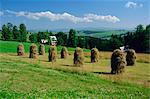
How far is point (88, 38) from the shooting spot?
108 m

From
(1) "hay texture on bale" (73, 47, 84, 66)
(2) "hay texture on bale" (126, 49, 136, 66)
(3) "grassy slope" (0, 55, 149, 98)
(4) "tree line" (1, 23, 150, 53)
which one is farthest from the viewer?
(4) "tree line" (1, 23, 150, 53)

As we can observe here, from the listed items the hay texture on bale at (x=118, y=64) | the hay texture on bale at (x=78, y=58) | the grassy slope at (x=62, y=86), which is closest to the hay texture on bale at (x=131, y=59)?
the hay texture on bale at (x=78, y=58)

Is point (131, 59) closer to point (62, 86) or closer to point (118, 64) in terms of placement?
point (118, 64)

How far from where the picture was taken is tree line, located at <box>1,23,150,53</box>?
85.5m

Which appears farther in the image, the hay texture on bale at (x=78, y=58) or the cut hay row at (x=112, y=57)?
the hay texture on bale at (x=78, y=58)

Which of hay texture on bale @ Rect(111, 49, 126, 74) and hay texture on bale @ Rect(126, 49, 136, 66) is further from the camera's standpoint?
hay texture on bale @ Rect(126, 49, 136, 66)

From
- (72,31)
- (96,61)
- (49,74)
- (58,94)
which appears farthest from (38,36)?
(58,94)

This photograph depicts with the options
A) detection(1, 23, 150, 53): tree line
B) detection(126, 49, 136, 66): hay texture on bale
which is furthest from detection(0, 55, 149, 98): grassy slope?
detection(1, 23, 150, 53): tree line

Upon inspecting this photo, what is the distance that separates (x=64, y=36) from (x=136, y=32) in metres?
28.7

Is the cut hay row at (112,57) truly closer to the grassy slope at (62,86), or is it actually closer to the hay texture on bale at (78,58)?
the hay texture on bale at (78,58)

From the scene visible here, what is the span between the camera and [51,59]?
50.3m

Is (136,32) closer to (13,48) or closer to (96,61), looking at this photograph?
(13,48)

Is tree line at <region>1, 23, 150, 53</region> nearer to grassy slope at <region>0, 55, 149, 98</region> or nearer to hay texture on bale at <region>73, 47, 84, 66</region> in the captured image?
hay texture on bale at <region>73, 47, 84, 66</region>

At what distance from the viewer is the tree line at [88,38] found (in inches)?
3367
